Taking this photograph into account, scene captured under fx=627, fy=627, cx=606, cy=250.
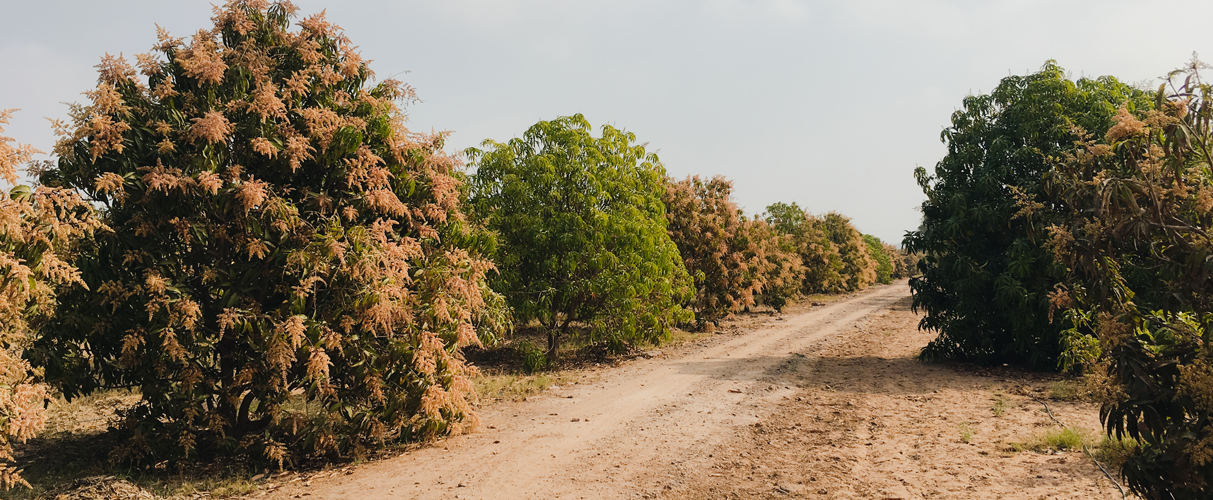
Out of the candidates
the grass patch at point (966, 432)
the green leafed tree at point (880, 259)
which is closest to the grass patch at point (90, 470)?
the grass patch at point (966, 432)

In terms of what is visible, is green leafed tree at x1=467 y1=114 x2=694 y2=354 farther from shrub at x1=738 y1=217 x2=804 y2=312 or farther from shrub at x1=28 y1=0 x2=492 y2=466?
shrub at x1=738 y1=217 x2=804 y2=312

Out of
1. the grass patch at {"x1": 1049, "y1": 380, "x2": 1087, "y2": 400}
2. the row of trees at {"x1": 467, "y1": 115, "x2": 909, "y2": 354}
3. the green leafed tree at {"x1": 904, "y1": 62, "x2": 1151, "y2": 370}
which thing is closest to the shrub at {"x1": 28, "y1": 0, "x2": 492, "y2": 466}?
the row of trees at {"x1": 467, "y1": 115, "x2": 909, "y2": 354}

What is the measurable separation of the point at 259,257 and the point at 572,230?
24.0ft

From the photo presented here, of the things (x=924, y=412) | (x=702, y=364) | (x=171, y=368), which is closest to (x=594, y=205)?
(x=702, y=364)

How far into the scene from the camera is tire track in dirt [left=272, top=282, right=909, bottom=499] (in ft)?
20.7

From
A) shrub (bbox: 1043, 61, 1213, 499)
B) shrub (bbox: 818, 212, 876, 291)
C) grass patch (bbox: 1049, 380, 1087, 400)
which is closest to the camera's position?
shrub (bbox: 1043, 61, 1213, 499)

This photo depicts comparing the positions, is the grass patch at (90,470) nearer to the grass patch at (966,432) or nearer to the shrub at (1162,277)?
the shrub at (1162,277)

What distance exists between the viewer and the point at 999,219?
11523mm

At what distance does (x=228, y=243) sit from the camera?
22.4 ft

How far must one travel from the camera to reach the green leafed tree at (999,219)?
11234 millimetres

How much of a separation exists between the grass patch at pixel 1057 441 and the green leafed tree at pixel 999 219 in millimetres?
4317

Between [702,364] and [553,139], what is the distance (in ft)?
19.2

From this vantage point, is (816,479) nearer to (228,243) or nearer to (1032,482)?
(1032,482)

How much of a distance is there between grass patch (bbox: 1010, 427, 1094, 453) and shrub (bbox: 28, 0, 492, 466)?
6.51 metres
